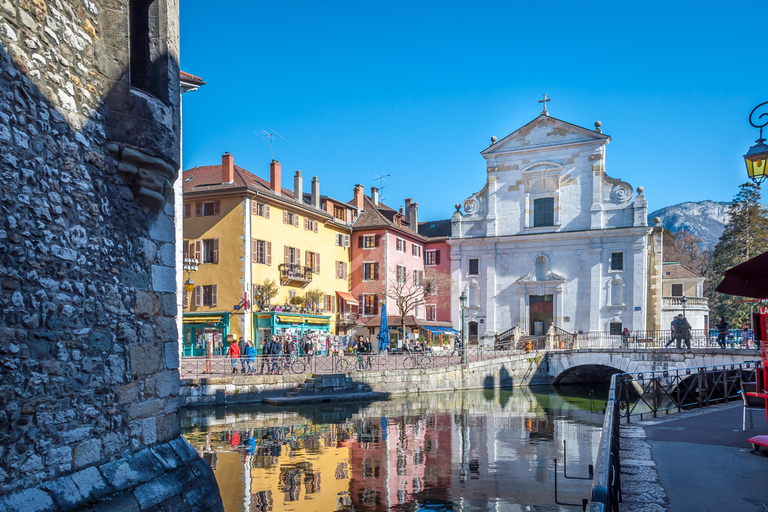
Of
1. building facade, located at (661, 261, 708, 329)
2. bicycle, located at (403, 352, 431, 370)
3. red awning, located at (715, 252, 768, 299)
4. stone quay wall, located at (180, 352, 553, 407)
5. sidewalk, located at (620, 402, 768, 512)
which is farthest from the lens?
building facade, located at (661, 261, 708, 329)

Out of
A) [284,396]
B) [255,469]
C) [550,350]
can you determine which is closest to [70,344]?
[255,469]

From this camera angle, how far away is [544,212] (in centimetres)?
4803

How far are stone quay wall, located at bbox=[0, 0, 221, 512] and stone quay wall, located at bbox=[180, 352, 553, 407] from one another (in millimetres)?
16702

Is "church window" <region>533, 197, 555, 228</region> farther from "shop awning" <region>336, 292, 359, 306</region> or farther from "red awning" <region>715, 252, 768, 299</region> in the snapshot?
"red awning" <region>715, 252, 768, 299</region>

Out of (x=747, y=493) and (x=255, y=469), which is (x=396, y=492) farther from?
(x=747, y=493)

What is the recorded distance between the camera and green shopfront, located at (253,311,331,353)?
119 feet

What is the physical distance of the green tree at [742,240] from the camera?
5694 centimetres

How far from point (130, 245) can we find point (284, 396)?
64.9 ft

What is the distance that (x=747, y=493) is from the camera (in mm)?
7008

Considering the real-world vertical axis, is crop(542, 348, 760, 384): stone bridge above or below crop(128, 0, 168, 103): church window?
below

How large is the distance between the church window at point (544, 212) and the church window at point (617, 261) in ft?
16.0

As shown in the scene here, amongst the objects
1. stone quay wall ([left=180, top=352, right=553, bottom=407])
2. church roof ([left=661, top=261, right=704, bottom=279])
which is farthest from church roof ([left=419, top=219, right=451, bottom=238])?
stone quay wall ([left=180, top=352, right=553, bottom=407])

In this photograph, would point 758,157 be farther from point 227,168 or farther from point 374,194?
point 374,194

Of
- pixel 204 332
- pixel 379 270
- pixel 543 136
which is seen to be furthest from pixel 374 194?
pixel 204 332
